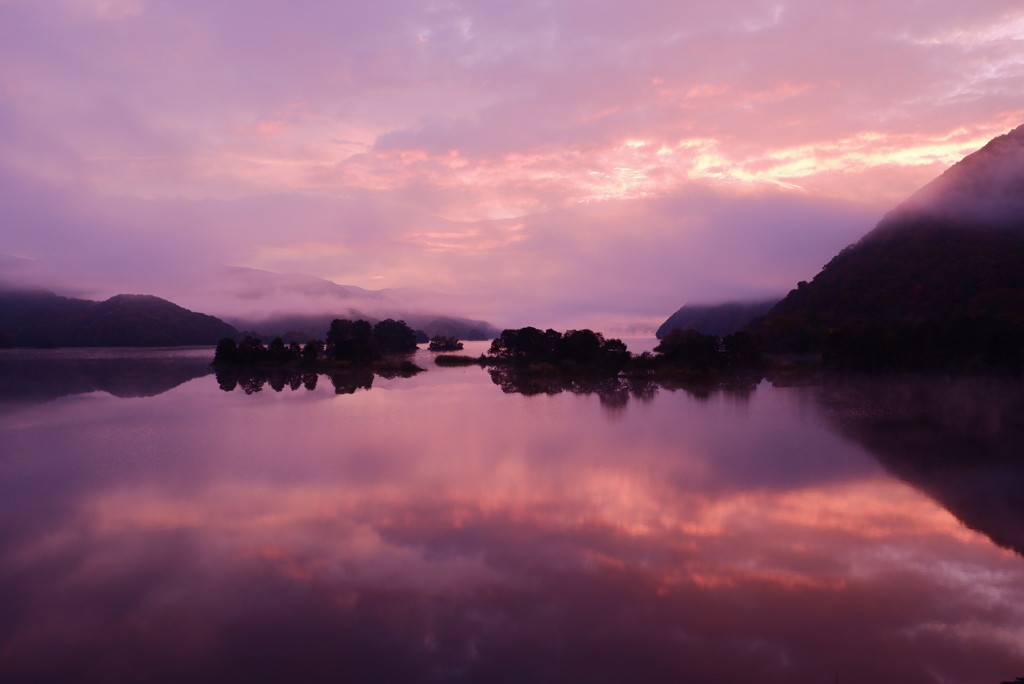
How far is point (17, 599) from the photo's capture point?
11.1 meters

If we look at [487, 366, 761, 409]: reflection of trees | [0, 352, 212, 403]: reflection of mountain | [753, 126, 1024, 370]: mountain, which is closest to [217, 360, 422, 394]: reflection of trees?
[0, 352, 212, 403]: reflection of mountain

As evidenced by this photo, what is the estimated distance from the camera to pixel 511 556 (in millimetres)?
13258

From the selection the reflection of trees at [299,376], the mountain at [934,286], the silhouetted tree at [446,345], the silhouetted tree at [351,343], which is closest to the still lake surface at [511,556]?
the reflection of trees at [299,376]

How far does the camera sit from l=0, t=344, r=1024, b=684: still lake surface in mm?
9328

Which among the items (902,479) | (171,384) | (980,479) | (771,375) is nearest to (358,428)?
(902,479)

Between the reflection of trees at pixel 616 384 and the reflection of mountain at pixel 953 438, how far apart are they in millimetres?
9377

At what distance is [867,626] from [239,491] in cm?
1863

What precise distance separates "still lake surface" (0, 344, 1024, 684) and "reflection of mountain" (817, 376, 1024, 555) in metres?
0.22

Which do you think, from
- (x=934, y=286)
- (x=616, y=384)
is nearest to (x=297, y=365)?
(x=616, y=384)

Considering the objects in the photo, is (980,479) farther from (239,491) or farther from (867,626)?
(239,491)

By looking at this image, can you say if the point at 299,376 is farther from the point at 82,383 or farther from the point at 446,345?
the point at 446,345

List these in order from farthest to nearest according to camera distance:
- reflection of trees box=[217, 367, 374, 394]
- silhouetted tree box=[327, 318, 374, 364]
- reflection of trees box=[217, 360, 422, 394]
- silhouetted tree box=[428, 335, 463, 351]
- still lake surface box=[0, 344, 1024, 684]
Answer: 1. silhouetted tree box=[428, 335, 463, 351]
2. silhouetted tree box=[327, 318, 374, 364]
3. reflection of trees box=[217, 360, 422, 394]
4. reflection of trees box=[217, 367, 374, 394]
5. still lake surface box=[0, 344, 1024, 684]

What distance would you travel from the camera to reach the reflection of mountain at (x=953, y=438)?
1741cm

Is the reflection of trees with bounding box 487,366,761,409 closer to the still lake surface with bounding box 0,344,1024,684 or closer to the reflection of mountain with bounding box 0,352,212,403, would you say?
the still lake surface with bounding box 0,344,1024,684
